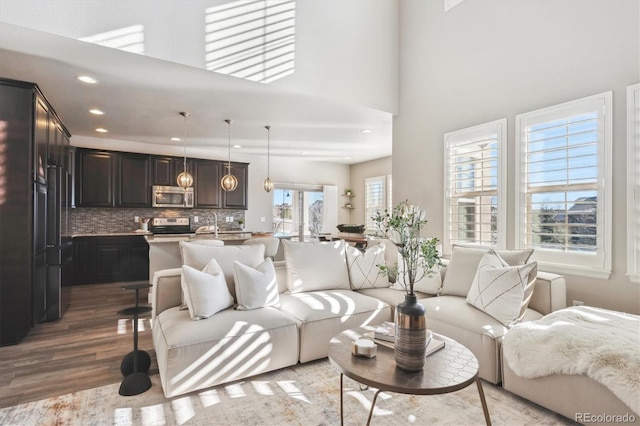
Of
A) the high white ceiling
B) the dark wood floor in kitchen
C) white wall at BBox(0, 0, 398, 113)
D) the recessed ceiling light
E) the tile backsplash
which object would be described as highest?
white wall at BBox(0, 0, 398, 113)

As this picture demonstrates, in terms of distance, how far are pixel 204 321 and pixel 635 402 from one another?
2.54 meters

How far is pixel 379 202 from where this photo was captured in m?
8.23

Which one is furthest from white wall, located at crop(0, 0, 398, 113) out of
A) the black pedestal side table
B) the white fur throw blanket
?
the white fur throw blanket

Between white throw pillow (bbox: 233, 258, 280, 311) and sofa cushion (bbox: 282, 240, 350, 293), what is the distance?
0.40m

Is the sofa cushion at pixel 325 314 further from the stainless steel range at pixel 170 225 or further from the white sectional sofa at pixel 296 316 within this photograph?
the stainless steel range at pixel 170 225

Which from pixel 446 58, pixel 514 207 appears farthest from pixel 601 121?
pixel 446 58

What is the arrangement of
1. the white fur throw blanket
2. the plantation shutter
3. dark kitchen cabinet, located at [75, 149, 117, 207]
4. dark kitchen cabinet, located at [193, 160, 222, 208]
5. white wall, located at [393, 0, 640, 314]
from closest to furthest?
the white fur throw blanket < white wall, located at [393, 0, 640, 314] < dark kitchen cabinet, located at [75, 149, 117, 207] < dark kitchen cabinet, located at [193, 160, 222, 208] < the plantation shutter

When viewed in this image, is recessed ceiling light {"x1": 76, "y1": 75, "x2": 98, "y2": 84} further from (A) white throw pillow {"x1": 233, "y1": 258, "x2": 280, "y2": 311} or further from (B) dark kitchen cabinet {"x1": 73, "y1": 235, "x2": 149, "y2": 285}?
(B) dark kitchen cabinet {"x1": 73, "y1": 235, "x2": 149, "y2": 285}

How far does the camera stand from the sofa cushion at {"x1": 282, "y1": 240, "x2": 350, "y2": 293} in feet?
10.9

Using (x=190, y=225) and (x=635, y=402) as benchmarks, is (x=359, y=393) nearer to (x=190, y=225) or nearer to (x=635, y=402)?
(x=635, y=402)

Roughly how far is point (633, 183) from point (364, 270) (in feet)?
7.82

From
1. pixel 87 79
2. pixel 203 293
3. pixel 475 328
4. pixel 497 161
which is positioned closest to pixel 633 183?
pixel 497 161

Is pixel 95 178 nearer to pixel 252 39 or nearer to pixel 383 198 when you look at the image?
pixel 252 39

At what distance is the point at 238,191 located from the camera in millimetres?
7547
